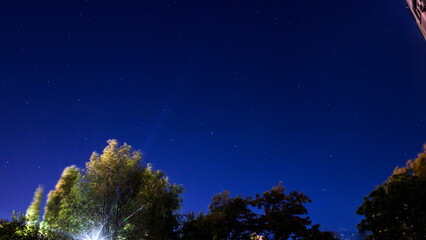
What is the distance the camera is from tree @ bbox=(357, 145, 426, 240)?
607 inches

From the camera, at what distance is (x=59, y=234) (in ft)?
74.2

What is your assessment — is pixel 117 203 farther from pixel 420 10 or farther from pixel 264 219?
pixel 420 10

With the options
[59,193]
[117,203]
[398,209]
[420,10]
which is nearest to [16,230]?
[117,203]

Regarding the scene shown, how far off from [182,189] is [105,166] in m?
8.06

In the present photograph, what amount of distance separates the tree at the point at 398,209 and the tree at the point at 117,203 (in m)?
16.4

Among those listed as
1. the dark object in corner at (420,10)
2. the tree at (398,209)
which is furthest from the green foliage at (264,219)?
the dark object in corner at (420,10)

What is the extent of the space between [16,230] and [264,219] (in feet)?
59.2

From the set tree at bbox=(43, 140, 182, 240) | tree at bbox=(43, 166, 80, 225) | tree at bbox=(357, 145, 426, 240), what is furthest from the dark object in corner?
tree at bbox=(43, 166, 80, 225)

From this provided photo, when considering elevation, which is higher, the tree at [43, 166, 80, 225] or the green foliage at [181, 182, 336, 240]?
the tree at [43, 166, 80, 225]

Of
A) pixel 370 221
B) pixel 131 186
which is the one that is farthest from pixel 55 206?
pixel 370 221

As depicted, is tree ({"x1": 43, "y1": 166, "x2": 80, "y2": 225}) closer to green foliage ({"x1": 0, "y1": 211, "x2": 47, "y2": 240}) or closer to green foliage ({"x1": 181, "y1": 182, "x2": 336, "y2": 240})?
green foliage ({"x1": 0, "y1": 211, "x2": 47, "y2": 240})

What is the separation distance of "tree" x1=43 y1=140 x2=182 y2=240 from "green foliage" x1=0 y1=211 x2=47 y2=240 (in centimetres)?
289

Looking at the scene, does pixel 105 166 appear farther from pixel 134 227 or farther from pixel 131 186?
pixel 134 227

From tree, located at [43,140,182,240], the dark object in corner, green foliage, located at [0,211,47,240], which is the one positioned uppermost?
the dark object in corner
